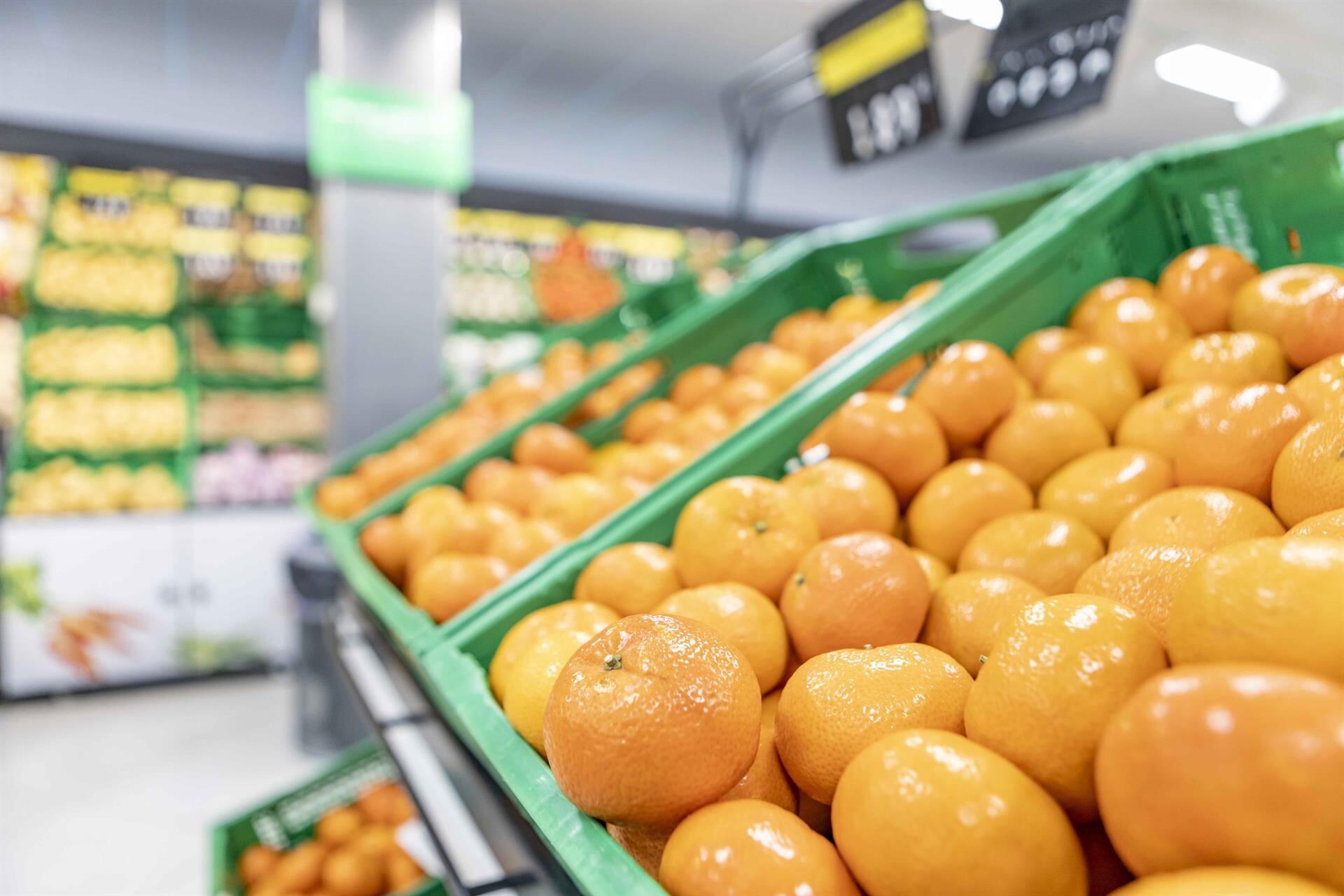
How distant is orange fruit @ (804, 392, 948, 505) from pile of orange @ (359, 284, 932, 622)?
80mm

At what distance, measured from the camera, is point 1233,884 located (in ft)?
1.44

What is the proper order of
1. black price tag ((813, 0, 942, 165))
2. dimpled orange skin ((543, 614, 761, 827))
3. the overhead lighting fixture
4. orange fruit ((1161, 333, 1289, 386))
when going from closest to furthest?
dimpled orange skin ((543, 614, 761, 827))
orange fruit ((1161, 333, 1289, 386))
black price tag ((813, 0, 942, 165))
the overhead lighting fixture

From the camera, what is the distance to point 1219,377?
3.76 ft

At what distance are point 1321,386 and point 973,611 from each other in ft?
1.60

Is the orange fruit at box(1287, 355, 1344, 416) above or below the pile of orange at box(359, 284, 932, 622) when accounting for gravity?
above

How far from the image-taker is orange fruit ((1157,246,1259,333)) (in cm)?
133

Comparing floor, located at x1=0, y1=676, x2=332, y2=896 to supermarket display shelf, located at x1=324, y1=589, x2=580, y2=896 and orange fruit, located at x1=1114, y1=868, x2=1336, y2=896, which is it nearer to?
supermarket display shelf, located at x1=324, y1=589, x2=580, y2=896

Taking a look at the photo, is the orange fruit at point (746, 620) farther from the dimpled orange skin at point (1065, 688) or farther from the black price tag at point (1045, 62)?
the black price tag at point (1045, 62)

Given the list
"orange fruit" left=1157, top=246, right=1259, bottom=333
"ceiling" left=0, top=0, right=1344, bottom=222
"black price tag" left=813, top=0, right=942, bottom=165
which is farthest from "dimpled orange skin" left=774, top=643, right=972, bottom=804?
"ceiling" left=0, top=0, right=1344, bottom=222

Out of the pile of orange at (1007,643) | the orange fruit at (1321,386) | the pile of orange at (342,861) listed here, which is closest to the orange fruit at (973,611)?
the pile of orange at (1007,643)

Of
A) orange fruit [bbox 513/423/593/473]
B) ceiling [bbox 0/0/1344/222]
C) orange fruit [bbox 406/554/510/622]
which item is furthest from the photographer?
ceiling [bbox 0/0/1344/222]

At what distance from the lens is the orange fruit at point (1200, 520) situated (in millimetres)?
867

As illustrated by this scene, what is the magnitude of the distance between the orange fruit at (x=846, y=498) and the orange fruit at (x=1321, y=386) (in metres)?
0.49

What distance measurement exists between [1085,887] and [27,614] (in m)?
4.84
